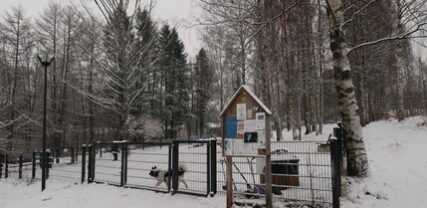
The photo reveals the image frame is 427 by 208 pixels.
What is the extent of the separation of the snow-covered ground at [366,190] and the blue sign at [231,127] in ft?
4.87

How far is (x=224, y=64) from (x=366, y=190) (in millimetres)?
15589

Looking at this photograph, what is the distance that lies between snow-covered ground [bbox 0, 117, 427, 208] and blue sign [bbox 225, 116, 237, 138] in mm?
1485

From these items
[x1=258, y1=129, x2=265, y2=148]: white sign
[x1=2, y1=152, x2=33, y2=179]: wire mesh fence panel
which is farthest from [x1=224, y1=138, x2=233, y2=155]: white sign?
[x1=2, y1=152, x2=33, y2=179]: wire mesh fence panel

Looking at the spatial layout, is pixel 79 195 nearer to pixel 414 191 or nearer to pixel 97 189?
pixel 97 189

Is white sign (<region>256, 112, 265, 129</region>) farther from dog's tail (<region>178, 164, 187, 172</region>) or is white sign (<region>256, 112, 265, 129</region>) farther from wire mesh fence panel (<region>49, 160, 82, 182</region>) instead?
wire mesh fence panel (<region>49, 160, 82, 182</region>)

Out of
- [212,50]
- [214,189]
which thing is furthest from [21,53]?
[214,189]

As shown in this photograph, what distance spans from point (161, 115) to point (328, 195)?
24.0 m

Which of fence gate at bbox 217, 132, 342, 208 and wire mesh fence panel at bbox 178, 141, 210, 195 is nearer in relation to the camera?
fence gate at bbox 217, 132, 342, 208

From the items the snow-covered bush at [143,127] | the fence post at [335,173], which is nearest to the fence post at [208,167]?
the fence post at [335,173]

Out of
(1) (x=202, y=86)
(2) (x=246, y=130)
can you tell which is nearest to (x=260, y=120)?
(2) (x=246, y=130)

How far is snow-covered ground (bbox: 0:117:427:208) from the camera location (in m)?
4.75

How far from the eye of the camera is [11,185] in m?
10.7

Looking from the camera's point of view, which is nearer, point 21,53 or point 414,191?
point 414,191

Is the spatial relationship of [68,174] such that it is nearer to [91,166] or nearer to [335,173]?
[91,166]
